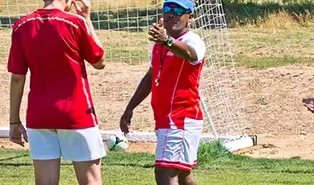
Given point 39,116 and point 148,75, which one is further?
point 148,75

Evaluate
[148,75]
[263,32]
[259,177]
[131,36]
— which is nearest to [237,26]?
[263,32]

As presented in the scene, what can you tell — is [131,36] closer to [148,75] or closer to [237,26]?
[148,75]

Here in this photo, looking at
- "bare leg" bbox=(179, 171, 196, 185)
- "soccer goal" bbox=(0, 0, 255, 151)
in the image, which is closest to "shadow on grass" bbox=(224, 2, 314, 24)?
"soccer goal" bbox=(0, 0, 255, 151)

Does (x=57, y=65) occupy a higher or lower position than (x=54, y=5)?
lower

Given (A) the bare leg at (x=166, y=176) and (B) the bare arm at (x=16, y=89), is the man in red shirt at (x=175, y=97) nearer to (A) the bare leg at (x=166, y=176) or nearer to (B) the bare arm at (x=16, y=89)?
(A) the bare leg at (x=166, y=176)

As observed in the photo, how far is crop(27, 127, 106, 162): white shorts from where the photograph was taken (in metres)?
6.21

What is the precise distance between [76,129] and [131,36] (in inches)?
380

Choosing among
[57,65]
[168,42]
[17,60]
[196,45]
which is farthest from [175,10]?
[17,60]

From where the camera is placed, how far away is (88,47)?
20.3 feet

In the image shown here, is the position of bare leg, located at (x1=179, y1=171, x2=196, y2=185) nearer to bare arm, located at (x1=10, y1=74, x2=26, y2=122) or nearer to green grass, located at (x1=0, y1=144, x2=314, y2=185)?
bare arm, located at (x1=10, y1=74, x2=26, y2=122)

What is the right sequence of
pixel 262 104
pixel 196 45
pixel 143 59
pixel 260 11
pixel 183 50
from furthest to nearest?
pixel 260 11 → pixel 143 59 → pixel 262 104 → pixel 196 45 → pixel 183 50

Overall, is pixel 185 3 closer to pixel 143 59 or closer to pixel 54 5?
pixel 54 5

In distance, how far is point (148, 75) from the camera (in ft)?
23.8

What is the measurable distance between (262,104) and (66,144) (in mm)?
10304
